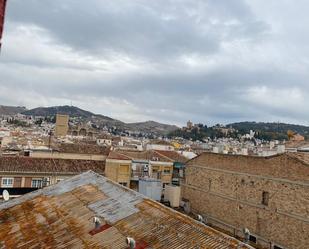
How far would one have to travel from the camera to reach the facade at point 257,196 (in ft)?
101

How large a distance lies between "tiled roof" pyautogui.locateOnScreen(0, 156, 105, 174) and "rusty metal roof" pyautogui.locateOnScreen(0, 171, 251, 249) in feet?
59.1

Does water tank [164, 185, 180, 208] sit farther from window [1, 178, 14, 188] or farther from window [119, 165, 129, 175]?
window [1, 178, 14, 188]

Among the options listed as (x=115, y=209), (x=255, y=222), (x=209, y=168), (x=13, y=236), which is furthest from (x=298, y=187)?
(x=13, y=236)

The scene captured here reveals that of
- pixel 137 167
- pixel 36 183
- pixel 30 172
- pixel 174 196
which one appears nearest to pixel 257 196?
pixel 174 196

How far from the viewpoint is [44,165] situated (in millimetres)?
44875

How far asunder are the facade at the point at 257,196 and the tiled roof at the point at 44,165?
44.6 feet

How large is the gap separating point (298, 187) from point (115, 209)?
17.2m

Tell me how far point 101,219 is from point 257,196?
20.5 meters

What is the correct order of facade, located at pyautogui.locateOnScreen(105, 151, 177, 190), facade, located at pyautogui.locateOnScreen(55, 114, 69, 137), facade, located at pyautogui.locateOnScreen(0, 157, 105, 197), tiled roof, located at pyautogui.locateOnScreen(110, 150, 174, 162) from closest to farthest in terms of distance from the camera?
facade, located at pyautogui.locateOnScreen(0, 157, 105, 197) → facade, located at pyautogui.locateOnScreen(105, 151, 177, 190) → tiled roof, located at pyautogui.locateOnScreen(110, 150, 174, 162) → facade, located at pyautogui.locateOnScreen(55, 114, 69, 137)

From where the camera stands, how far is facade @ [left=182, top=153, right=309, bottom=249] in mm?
30641

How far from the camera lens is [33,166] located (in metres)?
44.0

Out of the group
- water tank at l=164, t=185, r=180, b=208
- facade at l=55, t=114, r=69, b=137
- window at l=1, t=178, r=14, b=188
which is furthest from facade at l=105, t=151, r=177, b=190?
facade at l=55, t=114, r=69, b=137

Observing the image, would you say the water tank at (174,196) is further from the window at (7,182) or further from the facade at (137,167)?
the window at (7,182)

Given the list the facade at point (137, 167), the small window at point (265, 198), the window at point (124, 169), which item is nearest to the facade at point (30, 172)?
the facade at point (137, 167)
